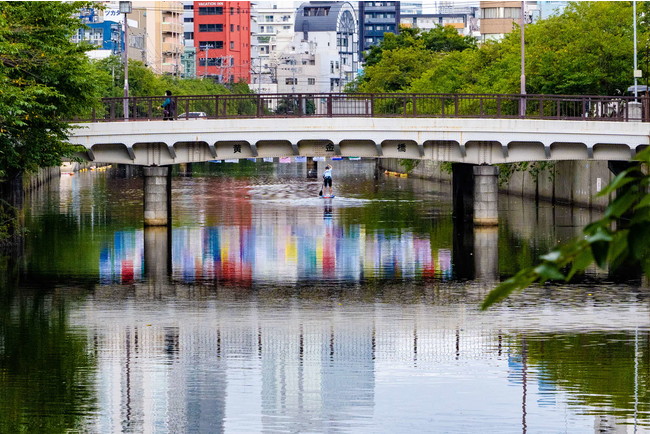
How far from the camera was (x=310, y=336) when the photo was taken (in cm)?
2505

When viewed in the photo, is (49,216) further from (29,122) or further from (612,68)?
(612,68)

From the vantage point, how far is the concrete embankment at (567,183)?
5659 centimetres

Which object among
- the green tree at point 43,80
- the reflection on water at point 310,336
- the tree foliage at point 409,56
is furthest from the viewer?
the tree foliage at point 409,56

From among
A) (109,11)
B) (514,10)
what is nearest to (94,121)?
(514,10)

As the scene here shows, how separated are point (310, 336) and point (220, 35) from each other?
557 feet

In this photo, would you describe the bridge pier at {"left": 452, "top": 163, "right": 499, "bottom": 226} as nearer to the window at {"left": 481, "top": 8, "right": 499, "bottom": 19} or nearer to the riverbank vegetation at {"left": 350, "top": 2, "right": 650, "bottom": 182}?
the riverbank vegetation at {"left": 350, "top": 2, "right": 650, "bottom": 182}

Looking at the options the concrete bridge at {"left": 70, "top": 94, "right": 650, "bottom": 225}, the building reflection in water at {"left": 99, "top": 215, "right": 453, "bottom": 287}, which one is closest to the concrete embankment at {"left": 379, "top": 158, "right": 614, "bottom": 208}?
the concrete bridge at {"left": 70, "top": 94, "right": 650, "bottom": 225}

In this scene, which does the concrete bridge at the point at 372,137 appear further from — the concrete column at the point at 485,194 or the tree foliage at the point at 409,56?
the tree foliage at the point at 409,56

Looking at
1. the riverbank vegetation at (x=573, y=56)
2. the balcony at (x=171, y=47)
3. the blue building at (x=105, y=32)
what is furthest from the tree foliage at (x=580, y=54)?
the balcony at (x=171, y=47)

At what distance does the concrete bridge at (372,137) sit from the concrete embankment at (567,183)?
4854 mm

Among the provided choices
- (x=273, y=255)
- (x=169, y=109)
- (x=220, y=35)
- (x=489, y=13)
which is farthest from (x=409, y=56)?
(x=220, y=35)

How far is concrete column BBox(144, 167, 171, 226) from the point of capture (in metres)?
49.9

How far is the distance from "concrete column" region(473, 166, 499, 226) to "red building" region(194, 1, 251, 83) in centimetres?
13884

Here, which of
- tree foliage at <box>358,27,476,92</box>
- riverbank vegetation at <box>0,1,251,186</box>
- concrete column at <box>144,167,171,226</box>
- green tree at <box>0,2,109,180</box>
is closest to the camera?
riverbank vegetation at <box>0,1,251,186</box>
